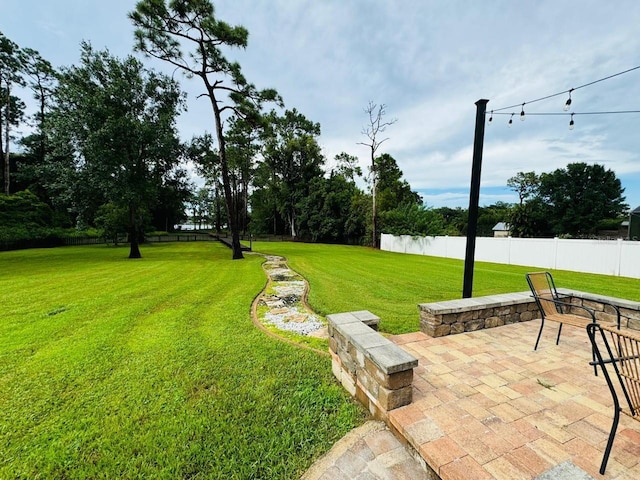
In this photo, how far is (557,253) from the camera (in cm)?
1008

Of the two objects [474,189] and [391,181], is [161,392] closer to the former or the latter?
[474,189]

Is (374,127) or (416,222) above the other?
(374,127)

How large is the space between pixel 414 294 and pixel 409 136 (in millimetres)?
11040

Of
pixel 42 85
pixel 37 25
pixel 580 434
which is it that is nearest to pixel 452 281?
pixel 580 434

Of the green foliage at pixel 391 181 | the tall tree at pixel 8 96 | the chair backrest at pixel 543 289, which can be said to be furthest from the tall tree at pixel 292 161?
the chair backrest at pixel 543 289

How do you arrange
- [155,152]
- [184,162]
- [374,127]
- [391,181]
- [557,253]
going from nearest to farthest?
[557,253] → [155,152] → [184,162] → [374,127] → [391,181]

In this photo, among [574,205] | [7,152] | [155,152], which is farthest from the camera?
[574,205]

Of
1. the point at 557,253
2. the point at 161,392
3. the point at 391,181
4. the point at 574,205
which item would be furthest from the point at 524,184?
the point at 161,392

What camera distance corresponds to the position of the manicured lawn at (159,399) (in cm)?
170

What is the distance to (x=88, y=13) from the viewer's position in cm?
827

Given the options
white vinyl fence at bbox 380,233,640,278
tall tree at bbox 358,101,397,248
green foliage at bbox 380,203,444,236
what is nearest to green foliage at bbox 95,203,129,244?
tall tree at bbox 358,101,397,248

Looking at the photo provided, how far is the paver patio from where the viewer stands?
1.47 metres

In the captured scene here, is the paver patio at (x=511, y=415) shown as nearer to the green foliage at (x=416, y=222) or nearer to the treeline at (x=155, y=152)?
the treeline at (x=155, y=152)

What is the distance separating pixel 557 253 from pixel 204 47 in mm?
16372
